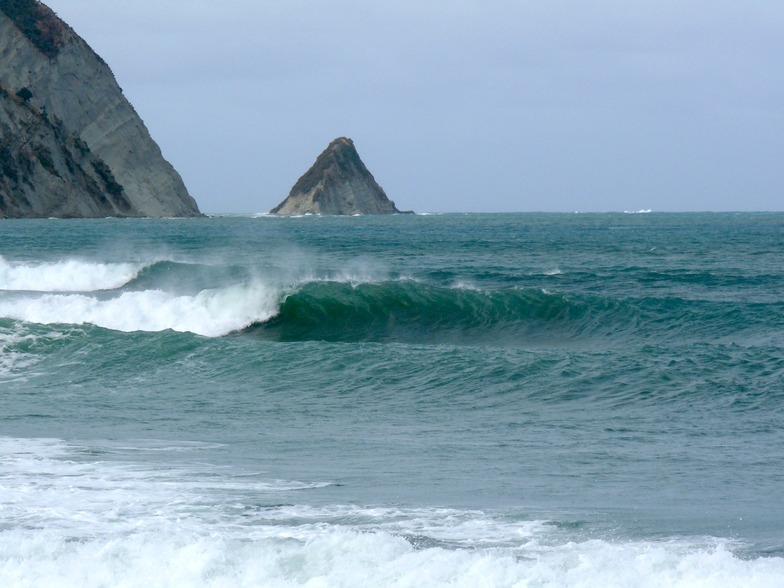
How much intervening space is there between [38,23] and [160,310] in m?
103

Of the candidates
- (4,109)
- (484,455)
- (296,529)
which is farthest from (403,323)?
(4,109)

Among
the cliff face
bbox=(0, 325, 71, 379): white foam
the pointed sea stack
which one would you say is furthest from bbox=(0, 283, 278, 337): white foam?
the pointed sea stack

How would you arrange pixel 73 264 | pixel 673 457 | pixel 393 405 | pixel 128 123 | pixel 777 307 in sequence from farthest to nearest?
pixel 128 123 < pixel 73 264 < pixel 777 307 < pixel 393 405 < pixel 673 457

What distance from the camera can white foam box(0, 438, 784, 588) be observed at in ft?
22.9

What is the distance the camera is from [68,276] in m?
34.8

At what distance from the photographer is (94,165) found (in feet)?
353

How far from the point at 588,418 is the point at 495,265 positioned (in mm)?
27986

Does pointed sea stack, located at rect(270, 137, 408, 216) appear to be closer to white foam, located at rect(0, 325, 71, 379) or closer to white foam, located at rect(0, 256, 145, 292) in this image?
white foam, located at rect(0, 256, 145, 292)

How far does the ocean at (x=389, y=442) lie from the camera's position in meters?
7.27

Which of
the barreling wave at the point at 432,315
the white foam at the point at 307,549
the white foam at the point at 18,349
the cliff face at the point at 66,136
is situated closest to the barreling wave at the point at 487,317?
the barreling wave at the point at 432,315

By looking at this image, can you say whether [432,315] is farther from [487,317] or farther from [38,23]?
[38,23]

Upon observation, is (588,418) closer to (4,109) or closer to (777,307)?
(777,307)

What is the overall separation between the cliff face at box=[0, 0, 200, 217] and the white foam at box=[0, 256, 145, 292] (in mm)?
64195

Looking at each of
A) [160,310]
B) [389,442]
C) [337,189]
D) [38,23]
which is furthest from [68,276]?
[337,189]
